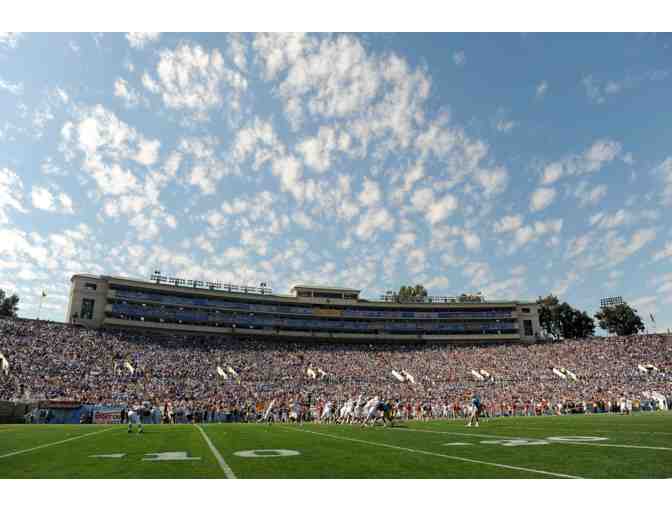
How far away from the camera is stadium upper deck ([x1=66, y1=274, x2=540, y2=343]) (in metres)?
61.7

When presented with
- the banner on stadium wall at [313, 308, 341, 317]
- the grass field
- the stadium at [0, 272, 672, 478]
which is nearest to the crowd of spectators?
the stadium at [0, 272, 672, 478]

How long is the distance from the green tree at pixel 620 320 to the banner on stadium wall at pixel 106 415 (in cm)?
9651

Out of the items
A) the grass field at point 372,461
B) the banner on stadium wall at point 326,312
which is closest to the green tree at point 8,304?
the banner on stadium wall at point 326,312

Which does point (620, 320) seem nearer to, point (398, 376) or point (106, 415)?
point (398, 376)

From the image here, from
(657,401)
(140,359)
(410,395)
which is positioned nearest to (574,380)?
(657,401)

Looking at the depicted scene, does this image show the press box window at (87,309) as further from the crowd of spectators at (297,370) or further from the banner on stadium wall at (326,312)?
the banner on stadium wall at (326,312)

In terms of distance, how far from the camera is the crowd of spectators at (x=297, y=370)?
128ft

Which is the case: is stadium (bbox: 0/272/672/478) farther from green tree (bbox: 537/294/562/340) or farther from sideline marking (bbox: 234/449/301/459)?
green tree (bbox: 537/294/562/340)

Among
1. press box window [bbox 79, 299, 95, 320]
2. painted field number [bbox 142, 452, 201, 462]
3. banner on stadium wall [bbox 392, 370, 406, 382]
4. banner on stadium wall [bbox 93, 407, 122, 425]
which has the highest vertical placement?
press box window [bbox 79, 299, 95, 320]

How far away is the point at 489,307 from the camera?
257 ft

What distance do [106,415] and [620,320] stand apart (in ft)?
323

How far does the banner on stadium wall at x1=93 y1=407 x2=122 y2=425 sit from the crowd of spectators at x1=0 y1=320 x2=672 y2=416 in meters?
3.71

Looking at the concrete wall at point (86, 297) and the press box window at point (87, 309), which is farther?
the press box window at point (87, 309)
